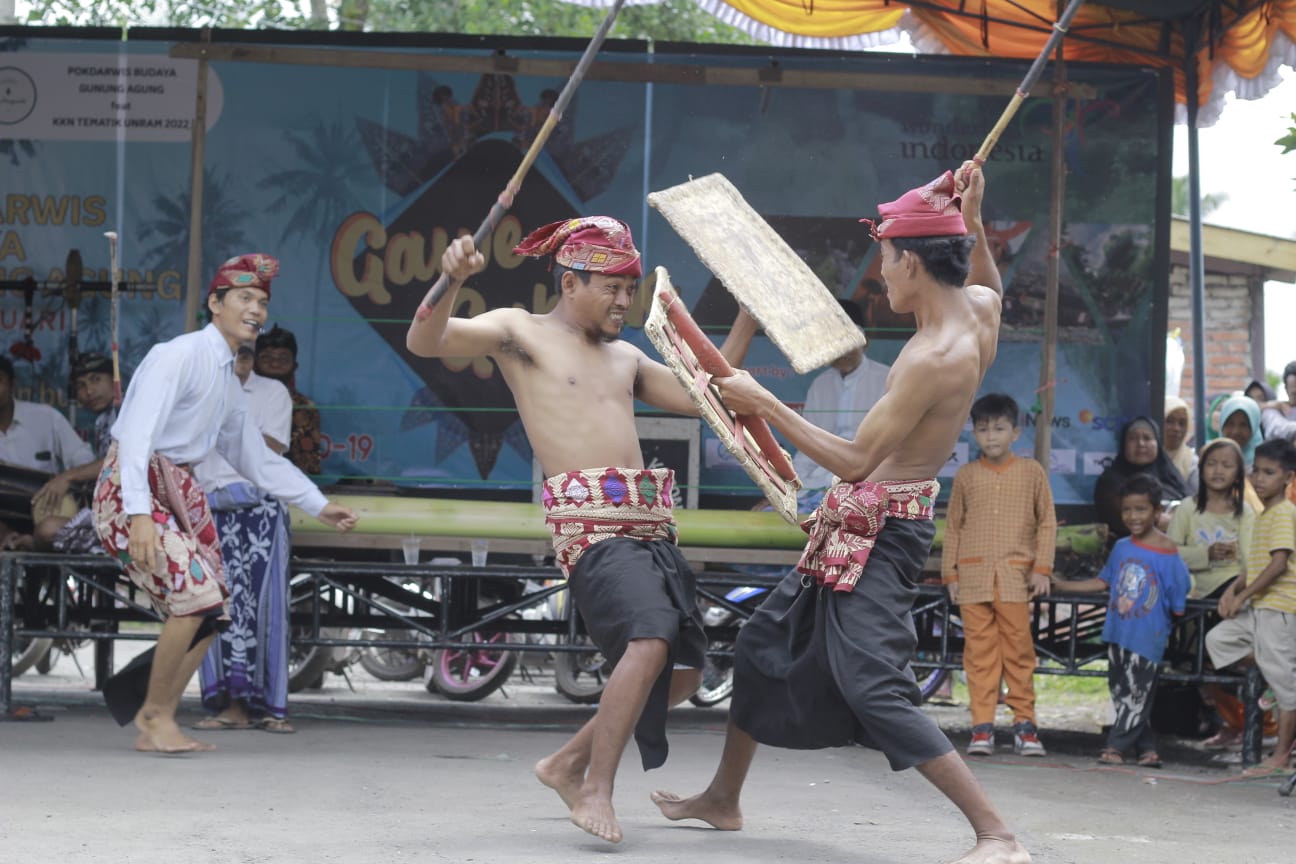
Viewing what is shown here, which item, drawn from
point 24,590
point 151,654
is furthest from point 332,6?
point 151,654

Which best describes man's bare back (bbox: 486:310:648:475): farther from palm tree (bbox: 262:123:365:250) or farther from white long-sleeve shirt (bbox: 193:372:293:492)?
palm tree (bbox: 262:123:365:250)

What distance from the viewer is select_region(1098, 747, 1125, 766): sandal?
7.20 metres

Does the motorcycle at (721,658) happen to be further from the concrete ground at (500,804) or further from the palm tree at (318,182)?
the palm tree at (318,182)

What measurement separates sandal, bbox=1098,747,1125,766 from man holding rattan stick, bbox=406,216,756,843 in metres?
2.89

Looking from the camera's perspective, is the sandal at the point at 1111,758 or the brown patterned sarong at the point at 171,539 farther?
the sandal at the point at 1111,758

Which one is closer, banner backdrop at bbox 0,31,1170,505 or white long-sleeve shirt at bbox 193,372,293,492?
white long-sleeve shirt at bbox 193,372,293,492

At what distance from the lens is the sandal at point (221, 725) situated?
7.14 meters

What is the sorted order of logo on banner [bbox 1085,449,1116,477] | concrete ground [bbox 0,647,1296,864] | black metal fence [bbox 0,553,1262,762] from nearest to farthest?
concrete ground [bbox 0,647,1296,864]
black metal fence [bbox 0,553,1262,762]
logo on banner [bbox 1085,449,1116,477]

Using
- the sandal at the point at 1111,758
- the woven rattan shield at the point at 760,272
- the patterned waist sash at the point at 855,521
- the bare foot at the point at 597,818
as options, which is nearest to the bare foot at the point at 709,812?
the bare foot at the point at 597,818

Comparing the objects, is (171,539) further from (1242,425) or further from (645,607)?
(1242,425)

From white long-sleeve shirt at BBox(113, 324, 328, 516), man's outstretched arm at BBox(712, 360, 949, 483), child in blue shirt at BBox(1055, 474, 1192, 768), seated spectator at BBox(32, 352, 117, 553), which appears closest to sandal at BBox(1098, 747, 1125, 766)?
child in blue shirt at BBox(1055, 474, 1192, 768)

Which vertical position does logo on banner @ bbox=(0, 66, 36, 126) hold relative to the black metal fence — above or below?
above

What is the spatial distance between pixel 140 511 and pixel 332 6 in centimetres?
1134

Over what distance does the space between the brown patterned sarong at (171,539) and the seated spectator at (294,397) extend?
6.75ft
